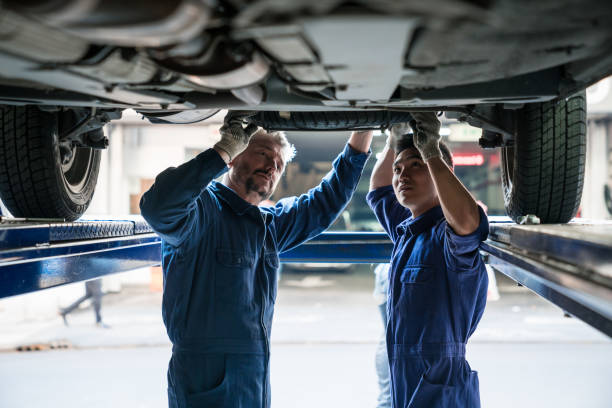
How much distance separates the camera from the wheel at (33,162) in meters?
1.42

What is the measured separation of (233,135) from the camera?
137cm

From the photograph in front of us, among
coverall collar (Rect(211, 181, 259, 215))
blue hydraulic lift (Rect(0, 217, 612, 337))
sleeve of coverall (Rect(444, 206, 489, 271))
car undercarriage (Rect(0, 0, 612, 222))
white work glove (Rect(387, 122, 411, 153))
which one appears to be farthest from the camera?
white work glove (Rect(387, 122, 411, 153))

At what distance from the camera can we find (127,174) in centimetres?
742

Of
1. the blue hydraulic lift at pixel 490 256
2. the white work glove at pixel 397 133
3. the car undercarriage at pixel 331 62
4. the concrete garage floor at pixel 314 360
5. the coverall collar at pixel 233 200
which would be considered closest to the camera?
the car undercarriage at pixel 331 62

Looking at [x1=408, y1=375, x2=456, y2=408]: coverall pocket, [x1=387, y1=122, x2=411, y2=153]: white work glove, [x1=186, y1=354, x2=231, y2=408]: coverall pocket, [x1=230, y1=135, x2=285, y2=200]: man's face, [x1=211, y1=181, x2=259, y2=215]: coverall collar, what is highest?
[x1=387, y1=122, x2=411, y2=153]: white work glove

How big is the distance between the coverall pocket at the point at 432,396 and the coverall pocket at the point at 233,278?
0.60m

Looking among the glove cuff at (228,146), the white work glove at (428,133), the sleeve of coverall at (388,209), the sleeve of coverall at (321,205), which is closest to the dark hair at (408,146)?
the sleeve of coverall at (321,205)

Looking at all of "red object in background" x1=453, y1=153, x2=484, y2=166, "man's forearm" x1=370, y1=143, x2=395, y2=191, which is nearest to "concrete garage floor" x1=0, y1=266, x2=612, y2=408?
"man's forearm" x1=370, y1=143, x2=395, y2=191

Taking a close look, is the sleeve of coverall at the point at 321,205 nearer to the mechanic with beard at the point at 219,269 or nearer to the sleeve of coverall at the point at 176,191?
the mechanic with beard at the point at 219,269

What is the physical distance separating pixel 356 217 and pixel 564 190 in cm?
660

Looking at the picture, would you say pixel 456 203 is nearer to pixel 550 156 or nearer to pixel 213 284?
pixel 550 156

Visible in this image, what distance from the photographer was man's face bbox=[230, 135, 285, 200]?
168cm

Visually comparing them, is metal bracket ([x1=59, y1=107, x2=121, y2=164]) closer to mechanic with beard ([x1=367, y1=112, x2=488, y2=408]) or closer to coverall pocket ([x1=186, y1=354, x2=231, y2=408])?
coverall pocket ([x1=186, y1=354, x2=231, y2=408])

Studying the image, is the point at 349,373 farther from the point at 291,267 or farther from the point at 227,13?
the point at 291,267
